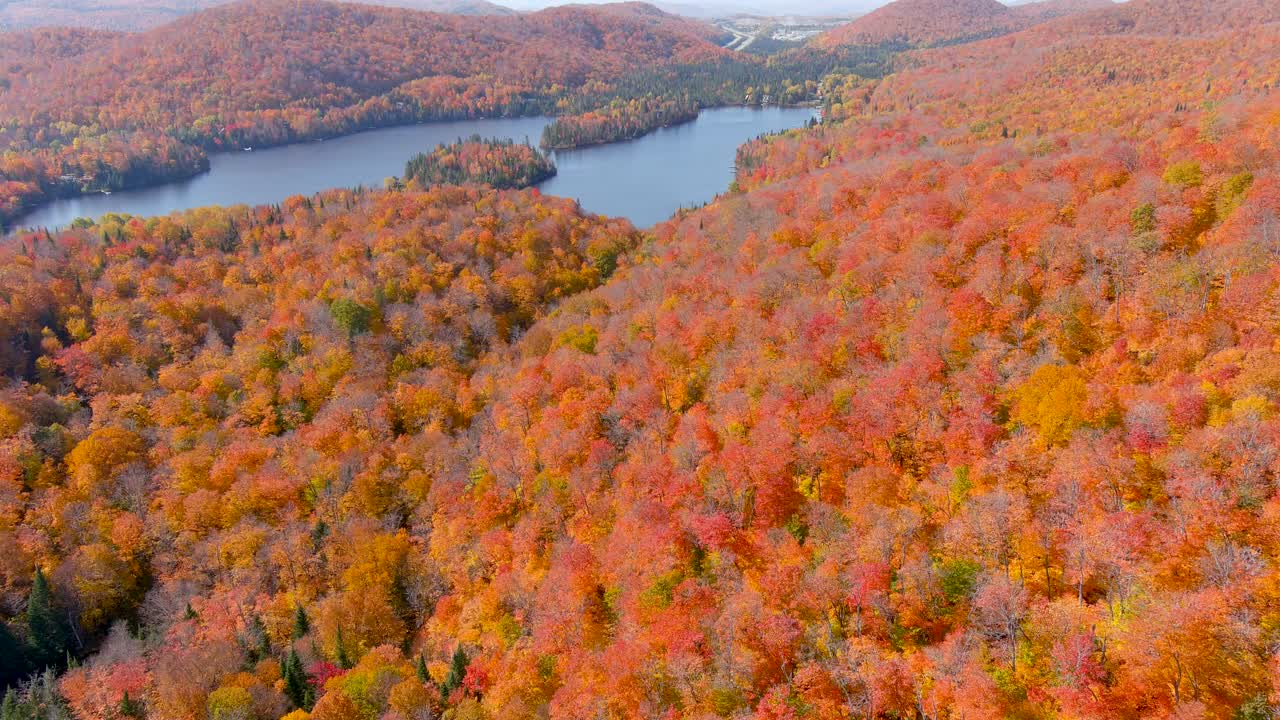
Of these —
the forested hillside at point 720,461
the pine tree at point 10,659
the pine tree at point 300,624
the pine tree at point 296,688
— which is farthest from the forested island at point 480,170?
the pine tree at point 296,688

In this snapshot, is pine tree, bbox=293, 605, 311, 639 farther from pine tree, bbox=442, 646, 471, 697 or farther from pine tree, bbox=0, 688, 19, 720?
pine tree, bbox=0, 688, 19, 720

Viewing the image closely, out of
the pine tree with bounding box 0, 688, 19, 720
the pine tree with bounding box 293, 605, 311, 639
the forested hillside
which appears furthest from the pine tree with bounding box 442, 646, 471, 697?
the pine tree with bounding box 0, 688, 19, 720

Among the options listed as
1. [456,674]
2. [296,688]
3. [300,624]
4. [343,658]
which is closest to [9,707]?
[300,624]

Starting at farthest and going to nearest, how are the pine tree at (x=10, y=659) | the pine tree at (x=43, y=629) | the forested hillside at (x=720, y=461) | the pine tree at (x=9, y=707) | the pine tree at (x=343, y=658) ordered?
the pine tree at (x=43, y=629) → the pine tree at (x=10, y=659) → the pine tree at (x=343, y=658) → the pine tree at (x=9, y=707) → the forested hillside at (x=720, y=461)

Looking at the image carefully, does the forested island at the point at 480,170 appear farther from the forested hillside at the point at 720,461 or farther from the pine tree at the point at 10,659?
the pine tree at the point at 10,659

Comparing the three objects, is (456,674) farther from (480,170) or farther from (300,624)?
(480,170)

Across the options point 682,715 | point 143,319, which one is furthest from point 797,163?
point 682,715
